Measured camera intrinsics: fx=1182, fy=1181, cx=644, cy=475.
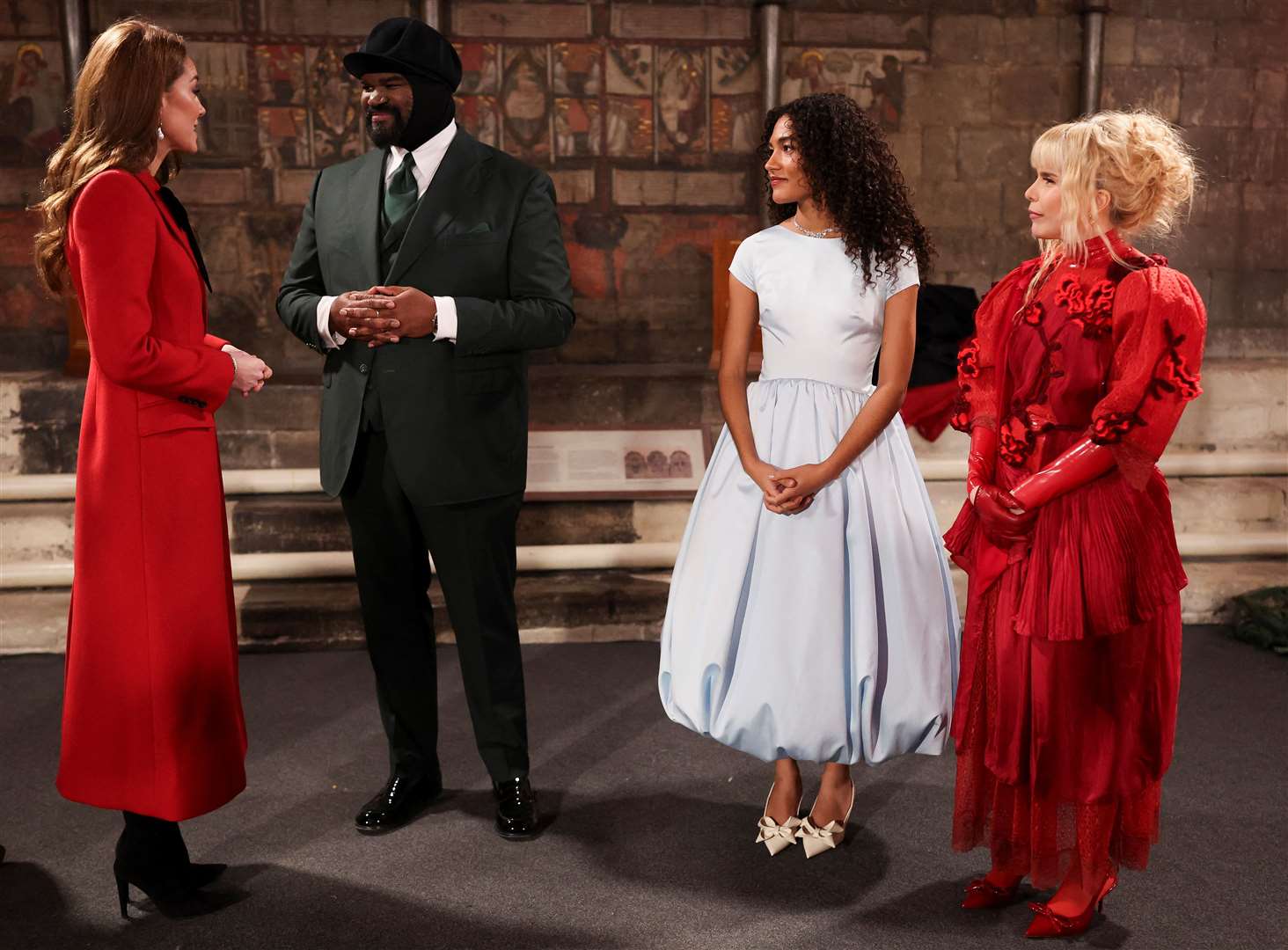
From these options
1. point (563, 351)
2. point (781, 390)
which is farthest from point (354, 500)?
point (563, 351)

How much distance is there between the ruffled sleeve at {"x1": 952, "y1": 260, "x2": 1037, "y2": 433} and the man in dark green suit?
0.93 meters

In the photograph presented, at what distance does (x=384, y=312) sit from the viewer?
2.54 m

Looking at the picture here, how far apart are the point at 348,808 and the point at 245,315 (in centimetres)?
457

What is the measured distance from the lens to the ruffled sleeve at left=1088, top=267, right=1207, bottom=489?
210 centimetres

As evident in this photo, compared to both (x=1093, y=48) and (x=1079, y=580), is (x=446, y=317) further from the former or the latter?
(x=1093, y=48)

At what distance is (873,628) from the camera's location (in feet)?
8.38

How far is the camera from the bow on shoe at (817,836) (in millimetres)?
2766

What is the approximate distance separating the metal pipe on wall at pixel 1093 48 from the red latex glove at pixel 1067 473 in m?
5.54

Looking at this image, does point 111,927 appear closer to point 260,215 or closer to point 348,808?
point 348,808

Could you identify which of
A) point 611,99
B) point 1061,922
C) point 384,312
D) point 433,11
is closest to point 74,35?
point 433,11

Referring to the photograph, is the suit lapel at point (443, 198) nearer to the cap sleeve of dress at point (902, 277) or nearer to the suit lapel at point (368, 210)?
the suit lapel at point (368, 210)

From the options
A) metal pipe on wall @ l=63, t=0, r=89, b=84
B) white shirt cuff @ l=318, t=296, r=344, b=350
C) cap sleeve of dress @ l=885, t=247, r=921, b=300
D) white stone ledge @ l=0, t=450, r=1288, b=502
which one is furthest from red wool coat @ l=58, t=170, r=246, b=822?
metal pipe on wall @ l=63, t=0, r=89, b=84

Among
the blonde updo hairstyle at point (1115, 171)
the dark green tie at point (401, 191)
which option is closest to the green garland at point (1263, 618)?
the blonde updo hairstyle at point (1115, 171)

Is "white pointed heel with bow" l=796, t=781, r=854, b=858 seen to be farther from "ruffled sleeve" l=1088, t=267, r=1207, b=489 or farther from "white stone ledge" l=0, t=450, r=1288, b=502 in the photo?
"white stone ledge" l=0, t=450, r=1288, b=502
